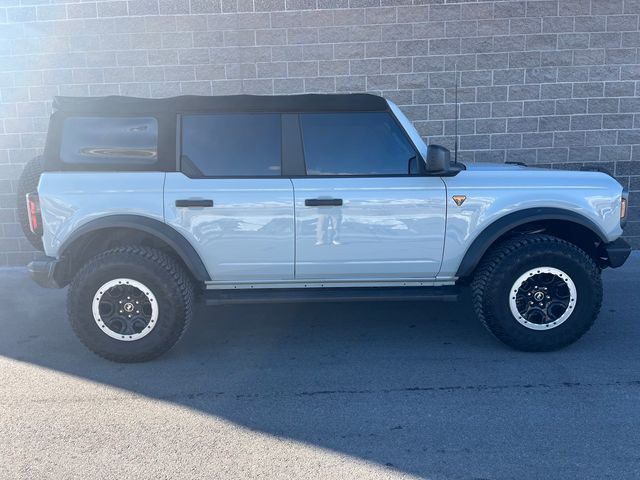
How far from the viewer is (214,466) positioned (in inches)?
121

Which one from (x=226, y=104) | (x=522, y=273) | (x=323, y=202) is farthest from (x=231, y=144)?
(x=522, y=273)

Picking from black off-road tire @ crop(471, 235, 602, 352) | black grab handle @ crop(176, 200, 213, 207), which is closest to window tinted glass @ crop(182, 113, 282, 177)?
black grab handle @ crop(176, 200, 213, 207)

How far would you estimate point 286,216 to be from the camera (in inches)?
171

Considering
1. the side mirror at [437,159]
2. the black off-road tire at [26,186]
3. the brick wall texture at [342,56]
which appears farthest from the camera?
the brick wall texture at [342,56]

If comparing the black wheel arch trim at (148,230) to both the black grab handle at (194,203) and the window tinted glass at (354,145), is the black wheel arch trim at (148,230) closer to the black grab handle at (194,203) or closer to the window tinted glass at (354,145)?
the black grab handle at (194,203)

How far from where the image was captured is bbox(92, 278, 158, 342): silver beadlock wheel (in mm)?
4367

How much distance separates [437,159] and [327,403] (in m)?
1.86

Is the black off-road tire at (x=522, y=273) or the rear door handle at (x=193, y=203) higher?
the rear door handle at (x=193, y=203)

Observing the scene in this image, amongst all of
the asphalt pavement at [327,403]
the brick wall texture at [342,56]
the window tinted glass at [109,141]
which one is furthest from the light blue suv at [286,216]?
the brick wall texture at [342,56]

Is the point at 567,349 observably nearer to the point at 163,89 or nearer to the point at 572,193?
the point at 572,193

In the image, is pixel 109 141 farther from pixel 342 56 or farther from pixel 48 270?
pixel 342 56

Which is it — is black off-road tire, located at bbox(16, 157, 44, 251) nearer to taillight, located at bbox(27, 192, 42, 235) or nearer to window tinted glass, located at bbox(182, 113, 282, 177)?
taillight, located at bbox(27, 192, 42, 235)

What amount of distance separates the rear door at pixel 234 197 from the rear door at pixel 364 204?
166mm

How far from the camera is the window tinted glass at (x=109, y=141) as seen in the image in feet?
14.5
